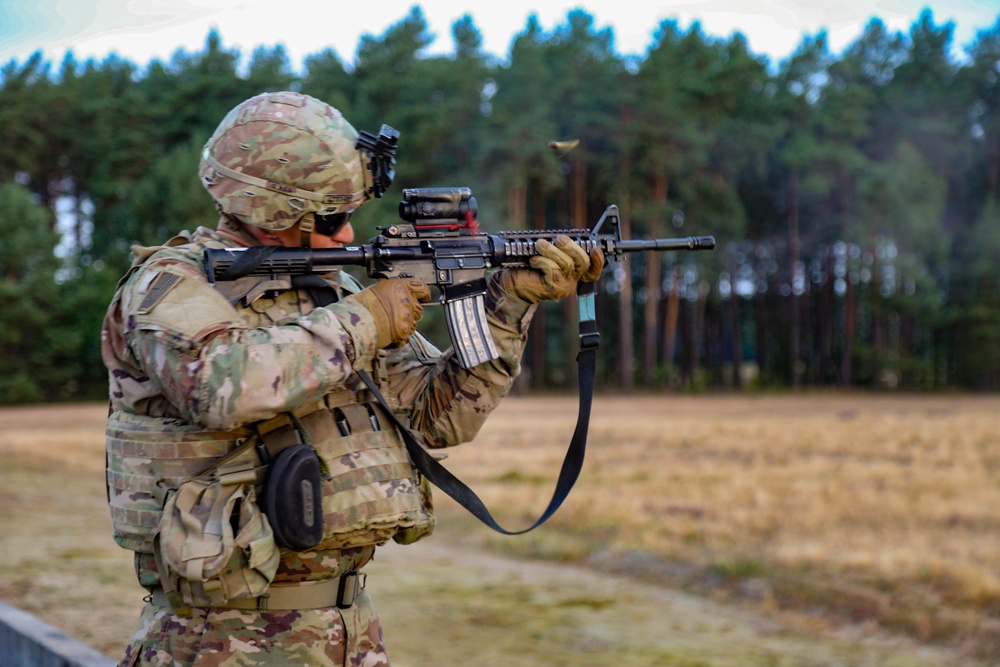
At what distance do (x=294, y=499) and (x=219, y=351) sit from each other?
44cm

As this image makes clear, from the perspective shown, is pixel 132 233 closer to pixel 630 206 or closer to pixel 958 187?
pixel 630 206

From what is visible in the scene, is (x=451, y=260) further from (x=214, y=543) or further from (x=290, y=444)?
(x=214, y=543)

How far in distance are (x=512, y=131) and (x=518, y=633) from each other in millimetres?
27218

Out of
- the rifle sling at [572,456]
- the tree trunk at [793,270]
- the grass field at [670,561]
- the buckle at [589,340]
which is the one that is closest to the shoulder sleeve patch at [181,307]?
the rifle sling at [572,456]

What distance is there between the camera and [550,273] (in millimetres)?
3340

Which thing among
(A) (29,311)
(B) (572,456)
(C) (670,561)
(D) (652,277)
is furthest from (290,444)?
(D) (652,277)

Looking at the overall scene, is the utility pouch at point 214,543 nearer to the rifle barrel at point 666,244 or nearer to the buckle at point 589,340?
the buckle at point 589,340

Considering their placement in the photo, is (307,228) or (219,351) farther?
(307,228)

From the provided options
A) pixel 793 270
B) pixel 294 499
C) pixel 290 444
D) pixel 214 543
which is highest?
pixel 793 270

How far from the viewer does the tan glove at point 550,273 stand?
132 inches

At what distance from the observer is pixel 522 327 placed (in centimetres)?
345

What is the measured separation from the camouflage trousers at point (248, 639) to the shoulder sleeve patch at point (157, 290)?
34.2 inches

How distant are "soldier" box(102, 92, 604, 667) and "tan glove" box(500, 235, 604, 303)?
0.43 meters

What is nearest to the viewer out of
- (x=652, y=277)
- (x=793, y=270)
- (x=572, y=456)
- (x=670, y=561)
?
(x=572, y=456)
